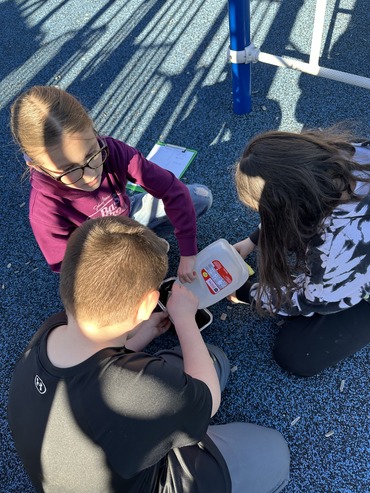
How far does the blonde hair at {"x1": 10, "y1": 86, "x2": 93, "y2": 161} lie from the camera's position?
114 centimetres

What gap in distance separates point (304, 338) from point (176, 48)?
6.49 ft

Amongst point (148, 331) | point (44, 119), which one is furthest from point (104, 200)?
point (148, 331)

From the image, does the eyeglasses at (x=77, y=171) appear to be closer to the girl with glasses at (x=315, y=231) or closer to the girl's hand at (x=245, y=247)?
the girl with glasses at (x=315, y=231)

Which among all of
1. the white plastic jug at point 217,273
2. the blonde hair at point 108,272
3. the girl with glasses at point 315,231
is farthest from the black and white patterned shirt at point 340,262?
the blonde hair at point 108,272

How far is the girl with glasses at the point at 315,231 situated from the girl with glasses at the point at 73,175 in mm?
343

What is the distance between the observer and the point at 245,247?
5.42 feet

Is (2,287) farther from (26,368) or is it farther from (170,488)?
(170,488)

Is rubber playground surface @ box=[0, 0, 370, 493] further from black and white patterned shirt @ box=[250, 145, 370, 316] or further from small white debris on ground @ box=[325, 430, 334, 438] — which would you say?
black and white patterned shirt @ box=[250, 145, 370, 316]

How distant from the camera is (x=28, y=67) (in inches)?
108

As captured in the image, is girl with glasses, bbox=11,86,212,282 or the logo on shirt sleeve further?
girl with glasses, bbox=11,86,212,282

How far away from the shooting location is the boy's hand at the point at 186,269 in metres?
1.55

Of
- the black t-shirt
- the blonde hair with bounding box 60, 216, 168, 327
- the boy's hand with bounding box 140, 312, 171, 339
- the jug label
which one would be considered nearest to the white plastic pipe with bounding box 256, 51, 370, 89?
the jug label

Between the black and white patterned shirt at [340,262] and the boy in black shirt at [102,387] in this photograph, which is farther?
the black and white patterned shirt at [340,262]

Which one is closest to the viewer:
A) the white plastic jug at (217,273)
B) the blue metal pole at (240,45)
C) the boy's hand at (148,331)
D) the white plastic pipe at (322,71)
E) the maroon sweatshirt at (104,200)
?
the maroon sweatshirt at (104,200)
